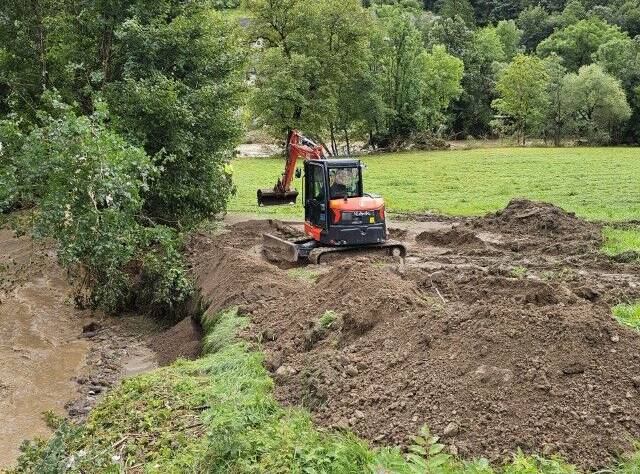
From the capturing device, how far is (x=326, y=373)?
8273mm

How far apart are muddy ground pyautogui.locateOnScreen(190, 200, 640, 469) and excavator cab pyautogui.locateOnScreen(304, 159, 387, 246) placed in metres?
2.49

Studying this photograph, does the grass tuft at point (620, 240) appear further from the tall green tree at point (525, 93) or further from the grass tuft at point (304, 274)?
the tall green tree at point (525, 93)

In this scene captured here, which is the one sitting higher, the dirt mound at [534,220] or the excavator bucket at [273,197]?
the excavator bucket at [273,197]

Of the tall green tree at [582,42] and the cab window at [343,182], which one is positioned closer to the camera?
the cab window at [343,182]

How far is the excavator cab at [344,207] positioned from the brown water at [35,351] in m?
6.19

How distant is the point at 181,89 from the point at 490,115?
194ft

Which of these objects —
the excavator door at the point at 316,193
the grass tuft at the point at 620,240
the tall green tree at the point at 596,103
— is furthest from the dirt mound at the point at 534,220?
the tall green tree at the point at 596,103

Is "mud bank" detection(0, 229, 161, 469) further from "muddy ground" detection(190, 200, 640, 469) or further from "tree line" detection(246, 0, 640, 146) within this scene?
"tree line" detection(246, 0, 640, 146)

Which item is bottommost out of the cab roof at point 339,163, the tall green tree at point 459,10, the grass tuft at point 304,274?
the grass tuft at point 304,274

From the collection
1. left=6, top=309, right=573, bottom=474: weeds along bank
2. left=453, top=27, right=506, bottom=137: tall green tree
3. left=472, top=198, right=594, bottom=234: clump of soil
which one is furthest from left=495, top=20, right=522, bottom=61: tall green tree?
left=6, top=309, right=573, bottom=474: weeds along bank

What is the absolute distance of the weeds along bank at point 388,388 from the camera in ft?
20.7

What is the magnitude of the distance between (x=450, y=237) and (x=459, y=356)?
11043mm

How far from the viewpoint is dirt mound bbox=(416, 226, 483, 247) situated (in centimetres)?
1789

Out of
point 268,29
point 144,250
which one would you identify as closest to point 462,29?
point 268,29
